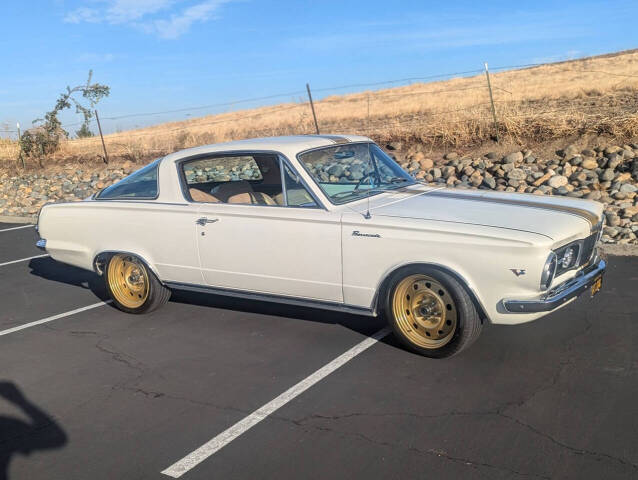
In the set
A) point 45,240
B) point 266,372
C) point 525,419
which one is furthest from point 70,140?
point 525,419

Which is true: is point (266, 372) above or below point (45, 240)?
below

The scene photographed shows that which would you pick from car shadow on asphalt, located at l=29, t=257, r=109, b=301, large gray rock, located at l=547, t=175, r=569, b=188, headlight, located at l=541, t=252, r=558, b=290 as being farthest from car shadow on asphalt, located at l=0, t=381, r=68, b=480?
large gray rock, located at l=547, t=175, r=569, b=188

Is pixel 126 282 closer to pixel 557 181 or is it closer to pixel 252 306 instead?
pixel 252 306

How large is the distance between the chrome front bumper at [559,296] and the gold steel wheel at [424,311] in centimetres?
46

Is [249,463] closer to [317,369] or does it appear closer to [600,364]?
[317,369]

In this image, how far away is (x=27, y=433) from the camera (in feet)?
13.6

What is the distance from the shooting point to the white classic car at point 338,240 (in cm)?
457

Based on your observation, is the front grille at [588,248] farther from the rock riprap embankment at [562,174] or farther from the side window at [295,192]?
the rock riprap embankment at [562,174]

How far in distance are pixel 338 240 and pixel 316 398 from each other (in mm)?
1282

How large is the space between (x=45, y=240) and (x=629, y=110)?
1222cm

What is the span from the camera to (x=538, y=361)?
4.75 meters

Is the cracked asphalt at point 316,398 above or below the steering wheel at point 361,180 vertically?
below

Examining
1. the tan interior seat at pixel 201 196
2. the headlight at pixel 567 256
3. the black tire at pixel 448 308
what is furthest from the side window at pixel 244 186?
the headlight at pixel 567 256

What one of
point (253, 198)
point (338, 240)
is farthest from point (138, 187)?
point (338, 240)
